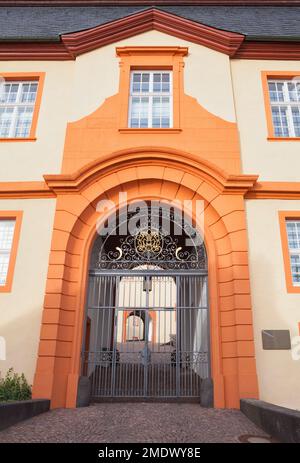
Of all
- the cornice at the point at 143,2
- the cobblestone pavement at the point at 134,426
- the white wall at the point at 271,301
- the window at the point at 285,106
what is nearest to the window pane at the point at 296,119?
the window at the point at 285,106

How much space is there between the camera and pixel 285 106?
382 inches

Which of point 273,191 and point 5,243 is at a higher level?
point 273,191

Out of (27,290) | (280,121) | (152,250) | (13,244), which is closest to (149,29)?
(280,121)

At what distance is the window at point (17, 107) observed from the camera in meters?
9.64

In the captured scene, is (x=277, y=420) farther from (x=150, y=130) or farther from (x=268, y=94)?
(x=268, y=94)

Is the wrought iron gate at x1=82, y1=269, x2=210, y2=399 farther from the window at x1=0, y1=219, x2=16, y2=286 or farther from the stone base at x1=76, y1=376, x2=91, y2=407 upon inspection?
the window at x1=0, y1=219, x2=16, y2=286

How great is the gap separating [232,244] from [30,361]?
4.90 m

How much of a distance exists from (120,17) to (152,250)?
7687mm

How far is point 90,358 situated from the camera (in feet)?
26.6

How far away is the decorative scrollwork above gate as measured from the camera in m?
8.75

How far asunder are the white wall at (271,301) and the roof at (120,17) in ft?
17.1

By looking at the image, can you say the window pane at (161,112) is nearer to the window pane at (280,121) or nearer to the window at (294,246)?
the window pane at (280,121)

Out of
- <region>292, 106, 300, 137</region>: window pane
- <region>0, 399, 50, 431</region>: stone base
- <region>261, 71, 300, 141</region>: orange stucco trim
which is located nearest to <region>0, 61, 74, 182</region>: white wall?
<region>0, 399, 50, 431</region>: stone base
